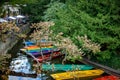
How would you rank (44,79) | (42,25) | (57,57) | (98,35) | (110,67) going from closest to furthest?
(42,25) < (44,79) < (110,67) < (98,35) < (57,57)

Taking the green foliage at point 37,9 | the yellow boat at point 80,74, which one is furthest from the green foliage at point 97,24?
the green foliage at point 37,9

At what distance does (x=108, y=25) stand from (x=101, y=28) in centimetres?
57

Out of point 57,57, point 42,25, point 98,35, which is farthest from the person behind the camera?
point 57,57

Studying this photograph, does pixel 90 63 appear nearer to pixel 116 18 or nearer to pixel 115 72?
pixel 115 72

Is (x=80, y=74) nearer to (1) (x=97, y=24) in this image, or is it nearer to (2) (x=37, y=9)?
(1) (x=97, y=24)

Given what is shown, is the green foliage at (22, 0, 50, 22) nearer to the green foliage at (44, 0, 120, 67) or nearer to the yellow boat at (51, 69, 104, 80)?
the green foliage at (44, 0, 120, 67)

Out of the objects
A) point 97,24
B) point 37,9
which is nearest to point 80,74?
point 97,24

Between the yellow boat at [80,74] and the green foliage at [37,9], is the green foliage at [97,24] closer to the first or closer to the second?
the yellow boat at [80,74]

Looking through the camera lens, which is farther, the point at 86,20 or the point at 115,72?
the point at 86,20

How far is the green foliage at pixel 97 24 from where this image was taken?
826 inches

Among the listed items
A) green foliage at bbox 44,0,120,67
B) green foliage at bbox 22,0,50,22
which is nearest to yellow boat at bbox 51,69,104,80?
green foliage at bbox 44,0,120,67

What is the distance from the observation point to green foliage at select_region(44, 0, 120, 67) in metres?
A: 21.0

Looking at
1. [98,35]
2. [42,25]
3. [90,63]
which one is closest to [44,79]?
[90,63]

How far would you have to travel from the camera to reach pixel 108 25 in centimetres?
2156
